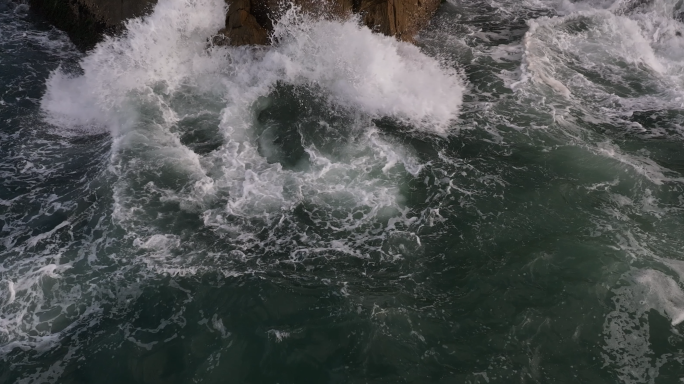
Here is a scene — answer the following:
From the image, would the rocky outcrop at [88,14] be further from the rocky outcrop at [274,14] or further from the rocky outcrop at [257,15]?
the rocky outcrop at [274,14]

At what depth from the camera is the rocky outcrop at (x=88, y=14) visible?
1077 cm

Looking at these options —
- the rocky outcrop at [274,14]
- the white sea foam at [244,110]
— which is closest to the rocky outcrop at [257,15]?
the rocky outcrop at [274,14]

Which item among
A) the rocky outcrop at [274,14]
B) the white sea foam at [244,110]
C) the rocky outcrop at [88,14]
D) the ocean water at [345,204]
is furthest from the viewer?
the rocky outcrop at [88,14]

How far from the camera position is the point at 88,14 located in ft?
38.0

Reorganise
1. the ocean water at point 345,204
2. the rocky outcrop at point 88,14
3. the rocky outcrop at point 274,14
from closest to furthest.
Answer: the ocean water at point 345,204
the rocky outcrop at point 274,14
the rocky outcrop at point 88,14

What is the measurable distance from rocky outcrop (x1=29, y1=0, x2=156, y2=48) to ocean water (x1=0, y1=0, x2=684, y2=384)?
17.3 inches

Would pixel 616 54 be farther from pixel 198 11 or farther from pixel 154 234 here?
pixel 154 234

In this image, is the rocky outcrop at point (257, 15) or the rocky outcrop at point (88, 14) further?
the rocky outcrop at point (88, 14)

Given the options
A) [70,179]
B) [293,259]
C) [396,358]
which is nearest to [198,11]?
[70,179]

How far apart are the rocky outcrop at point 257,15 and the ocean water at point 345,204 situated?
0.29 metres

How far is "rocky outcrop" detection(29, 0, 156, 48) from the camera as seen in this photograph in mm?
10773

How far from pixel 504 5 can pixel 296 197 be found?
8441mm

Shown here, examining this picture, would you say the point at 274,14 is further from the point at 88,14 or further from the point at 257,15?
the point at 88,14

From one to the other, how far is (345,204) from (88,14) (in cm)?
858
